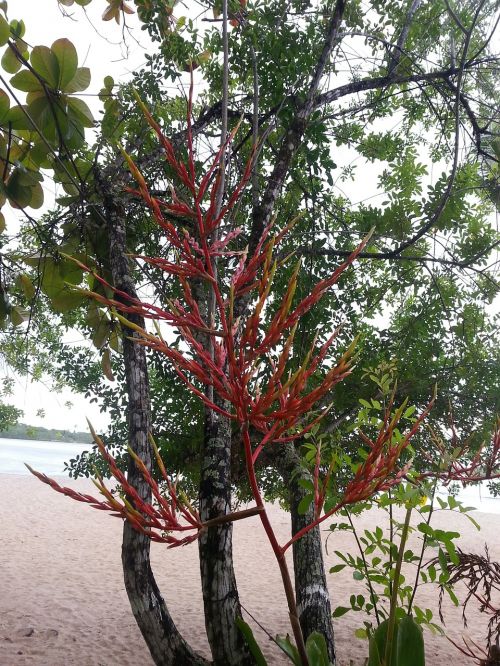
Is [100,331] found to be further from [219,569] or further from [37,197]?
[219,569]

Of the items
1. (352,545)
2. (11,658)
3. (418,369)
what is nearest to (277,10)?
(418,369)

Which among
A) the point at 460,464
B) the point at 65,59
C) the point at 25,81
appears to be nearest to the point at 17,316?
the point at 25,81

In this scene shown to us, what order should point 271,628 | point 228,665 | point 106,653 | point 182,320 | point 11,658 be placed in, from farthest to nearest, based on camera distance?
1. point 271,628
2. point 106,653
3. point 11,658
4. point 228,665
5. point 182,320

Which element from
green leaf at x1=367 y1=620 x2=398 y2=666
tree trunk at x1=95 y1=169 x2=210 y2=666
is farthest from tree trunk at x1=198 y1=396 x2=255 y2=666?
green leaf at x1=367 y1=620 x2=398 y2=666

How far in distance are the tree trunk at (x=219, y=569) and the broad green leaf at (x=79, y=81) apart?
1.11 meters

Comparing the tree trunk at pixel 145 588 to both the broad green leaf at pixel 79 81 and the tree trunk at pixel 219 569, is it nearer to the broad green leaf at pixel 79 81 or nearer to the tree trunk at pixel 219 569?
the tree trunk at pixel 219 569

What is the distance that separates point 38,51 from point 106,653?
8.82 feet

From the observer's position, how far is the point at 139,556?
177 centimetres

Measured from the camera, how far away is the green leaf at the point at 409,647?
3.04 feet

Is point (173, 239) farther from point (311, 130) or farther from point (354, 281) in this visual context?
point (354, 281)

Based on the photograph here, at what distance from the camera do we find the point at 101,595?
434cm

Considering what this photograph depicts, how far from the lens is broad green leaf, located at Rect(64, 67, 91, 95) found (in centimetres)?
184

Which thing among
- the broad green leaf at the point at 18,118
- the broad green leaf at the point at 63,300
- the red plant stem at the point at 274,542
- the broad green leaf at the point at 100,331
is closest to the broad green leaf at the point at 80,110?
the broad green leaf at the point at 18,118

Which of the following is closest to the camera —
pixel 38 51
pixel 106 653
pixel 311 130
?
pixel 38 51
